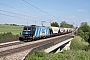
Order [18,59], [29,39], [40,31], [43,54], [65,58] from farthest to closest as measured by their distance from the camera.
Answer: [40,31], [29,39], [65,58], [43,54], [18,59]

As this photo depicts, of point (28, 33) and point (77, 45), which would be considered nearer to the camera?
point (28, 33)

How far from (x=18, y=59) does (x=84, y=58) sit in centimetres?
937

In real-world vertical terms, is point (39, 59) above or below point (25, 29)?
below

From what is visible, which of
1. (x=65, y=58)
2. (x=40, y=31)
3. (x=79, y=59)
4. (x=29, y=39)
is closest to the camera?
(x=65, y=58)

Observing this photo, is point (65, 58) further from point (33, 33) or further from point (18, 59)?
point (33, 33)

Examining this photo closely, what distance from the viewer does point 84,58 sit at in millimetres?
21281

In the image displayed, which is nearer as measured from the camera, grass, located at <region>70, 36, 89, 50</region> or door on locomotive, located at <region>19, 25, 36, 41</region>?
door on locomotive, located at <region>19, 25, 36, 41</region>

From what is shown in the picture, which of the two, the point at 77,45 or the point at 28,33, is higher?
the point at 28,33

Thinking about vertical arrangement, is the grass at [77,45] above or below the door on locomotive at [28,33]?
below

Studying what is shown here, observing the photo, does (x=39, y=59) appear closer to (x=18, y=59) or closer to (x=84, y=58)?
(x=18, y=59)

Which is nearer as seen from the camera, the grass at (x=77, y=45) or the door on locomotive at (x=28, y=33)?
the door on locomotive at (x=28, y=33)

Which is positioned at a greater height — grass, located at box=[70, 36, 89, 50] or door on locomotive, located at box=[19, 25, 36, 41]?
door on locomotive, located at box=[19, 25, 36, 41]

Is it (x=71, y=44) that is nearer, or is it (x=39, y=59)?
(x=39, y=59)

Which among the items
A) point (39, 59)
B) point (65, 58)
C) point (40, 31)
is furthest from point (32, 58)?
point (40, 31)
